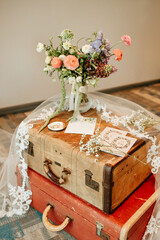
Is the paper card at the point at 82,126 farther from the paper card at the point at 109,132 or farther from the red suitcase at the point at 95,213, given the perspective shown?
the red suitcase at the point at 95,213

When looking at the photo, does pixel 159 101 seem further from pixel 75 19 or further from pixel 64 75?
pixel 64 75

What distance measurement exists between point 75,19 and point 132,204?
2.63 meters

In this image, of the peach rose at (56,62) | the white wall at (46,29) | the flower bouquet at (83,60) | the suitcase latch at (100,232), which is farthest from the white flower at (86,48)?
the white wall at (46,29)

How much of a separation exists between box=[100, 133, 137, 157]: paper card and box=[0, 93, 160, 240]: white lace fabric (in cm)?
8

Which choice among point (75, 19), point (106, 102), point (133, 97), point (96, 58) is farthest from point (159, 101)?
point (96, 58)

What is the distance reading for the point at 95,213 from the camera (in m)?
1.22

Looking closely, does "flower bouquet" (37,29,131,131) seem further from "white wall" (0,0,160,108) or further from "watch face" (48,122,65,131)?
"white wall" (0,0,160,108)

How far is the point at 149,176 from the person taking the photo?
4.82 ft

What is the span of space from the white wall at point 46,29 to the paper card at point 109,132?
197cm

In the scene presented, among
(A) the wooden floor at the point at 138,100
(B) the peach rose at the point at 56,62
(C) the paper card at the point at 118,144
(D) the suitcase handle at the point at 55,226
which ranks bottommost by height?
(A) the wooden floor at the point at 138,100

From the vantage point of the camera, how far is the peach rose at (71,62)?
1.25 m

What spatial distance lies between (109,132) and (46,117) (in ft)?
1.36

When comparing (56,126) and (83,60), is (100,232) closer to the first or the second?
(56,126)

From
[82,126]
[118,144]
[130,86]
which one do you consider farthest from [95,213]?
[130,86]
